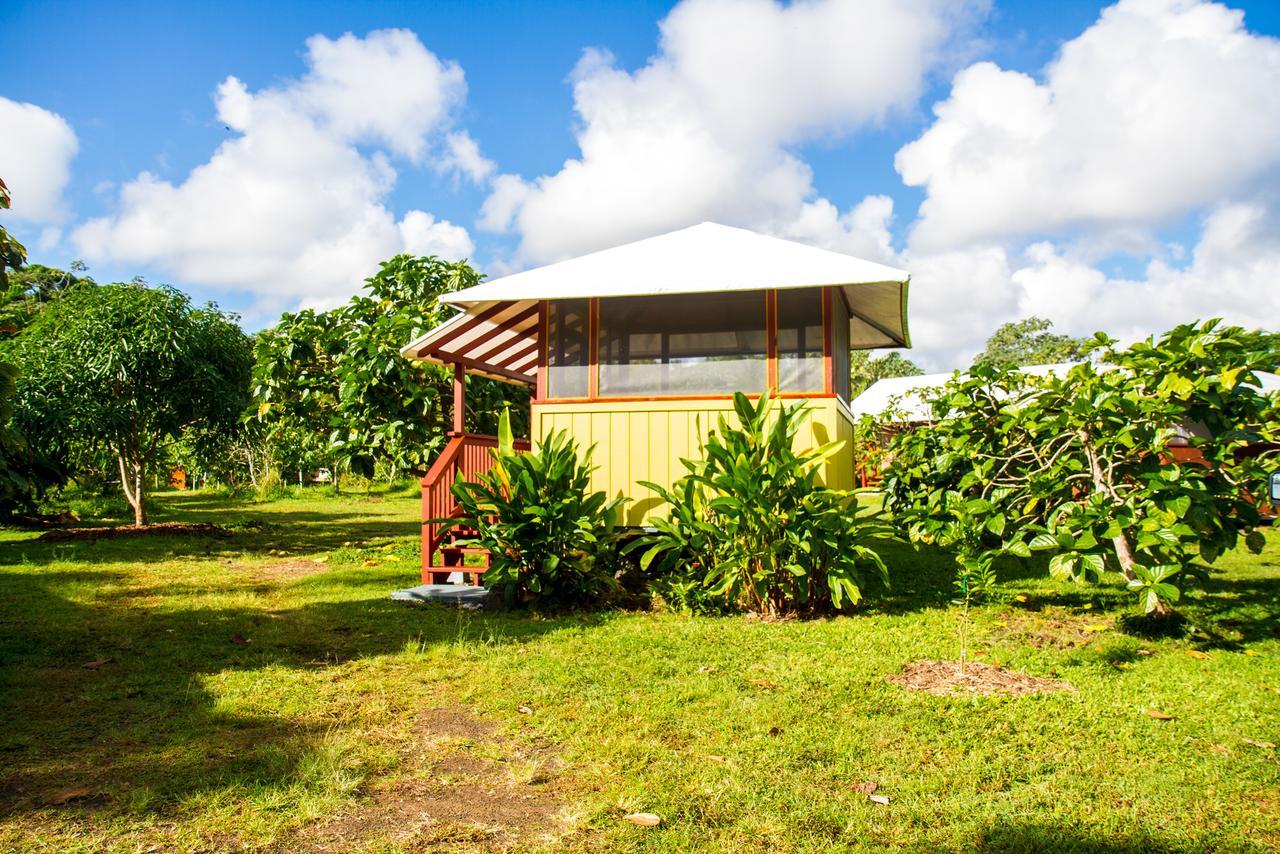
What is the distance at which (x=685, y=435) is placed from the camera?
26.5 ft

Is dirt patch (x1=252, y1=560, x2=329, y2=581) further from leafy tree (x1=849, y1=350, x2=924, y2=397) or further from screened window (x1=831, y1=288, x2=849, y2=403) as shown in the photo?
leafy tree (x1=849, y1=350, x2=924, y2=397)

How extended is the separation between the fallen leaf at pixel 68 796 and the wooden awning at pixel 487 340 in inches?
236

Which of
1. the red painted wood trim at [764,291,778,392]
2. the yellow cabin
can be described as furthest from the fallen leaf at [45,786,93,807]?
the red painted wood trim at [764,291,778,392]

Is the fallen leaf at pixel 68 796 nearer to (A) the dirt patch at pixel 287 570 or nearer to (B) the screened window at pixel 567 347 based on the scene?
(B) the screened window at pixel 567 347

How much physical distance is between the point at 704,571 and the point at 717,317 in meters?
2.53

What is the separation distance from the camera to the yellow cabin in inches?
311

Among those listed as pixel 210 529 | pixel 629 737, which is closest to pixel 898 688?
pixel 629 737

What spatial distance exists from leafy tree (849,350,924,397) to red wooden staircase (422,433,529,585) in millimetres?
38334

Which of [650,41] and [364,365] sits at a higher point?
[650,41]

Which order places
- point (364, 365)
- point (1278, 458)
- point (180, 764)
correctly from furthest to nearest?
point (364, 365) → point (1278, 458) → point (180, 764)

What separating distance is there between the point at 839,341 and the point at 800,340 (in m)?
1.03

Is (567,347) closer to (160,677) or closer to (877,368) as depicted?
(160,677)

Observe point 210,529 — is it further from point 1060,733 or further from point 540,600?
point 1060,733

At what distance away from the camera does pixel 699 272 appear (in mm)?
7891
